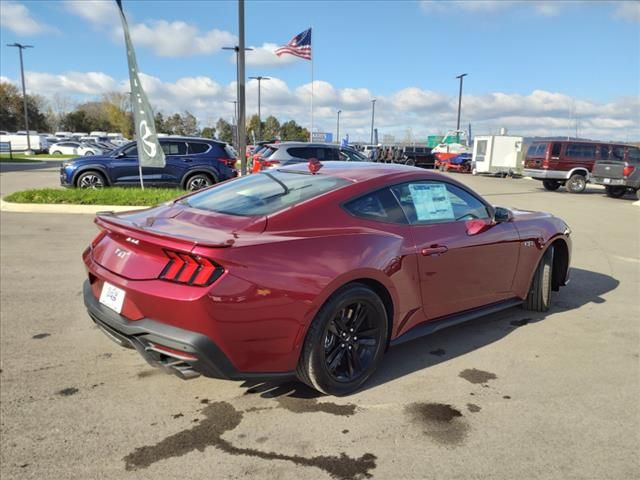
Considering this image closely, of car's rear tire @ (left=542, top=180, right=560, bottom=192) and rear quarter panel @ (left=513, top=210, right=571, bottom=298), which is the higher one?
rear quarter panel @ (left=513, top=210, right=571, bottom=298)

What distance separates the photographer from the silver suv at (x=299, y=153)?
45.2ft

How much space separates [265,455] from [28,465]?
3.98 ft

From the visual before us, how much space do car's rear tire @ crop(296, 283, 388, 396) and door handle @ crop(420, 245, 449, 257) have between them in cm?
55

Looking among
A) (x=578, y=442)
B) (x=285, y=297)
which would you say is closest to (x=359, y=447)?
(x=285, y=297)

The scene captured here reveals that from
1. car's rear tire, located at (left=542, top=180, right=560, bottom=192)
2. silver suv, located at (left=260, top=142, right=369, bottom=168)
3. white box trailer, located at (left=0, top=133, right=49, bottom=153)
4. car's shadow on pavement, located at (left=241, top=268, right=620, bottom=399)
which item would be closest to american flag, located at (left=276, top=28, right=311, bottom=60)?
silver suv, located at (left=260, top=142, right=369, bottom=168)

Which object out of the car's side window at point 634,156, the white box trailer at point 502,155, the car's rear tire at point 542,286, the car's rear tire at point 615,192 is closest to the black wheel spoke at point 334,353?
the car's rear tire at point 542,286

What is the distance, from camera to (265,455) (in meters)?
2.71

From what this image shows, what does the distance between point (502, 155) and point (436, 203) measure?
92.7 ft

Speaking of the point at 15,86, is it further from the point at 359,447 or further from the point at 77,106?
the point at 359,447

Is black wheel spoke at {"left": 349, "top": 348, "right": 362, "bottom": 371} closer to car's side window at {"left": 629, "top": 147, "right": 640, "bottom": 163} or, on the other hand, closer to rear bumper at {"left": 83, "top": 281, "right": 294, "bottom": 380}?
rear bumper at {"left": 83, "top": 281, "right": 294, "bottom": 380}

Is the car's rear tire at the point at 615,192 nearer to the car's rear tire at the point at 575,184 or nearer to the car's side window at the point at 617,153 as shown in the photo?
the car's rear tire at the point at 575,184

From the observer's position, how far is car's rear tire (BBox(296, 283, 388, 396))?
10.1ft

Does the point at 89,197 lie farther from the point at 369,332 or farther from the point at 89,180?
the point at 369,332

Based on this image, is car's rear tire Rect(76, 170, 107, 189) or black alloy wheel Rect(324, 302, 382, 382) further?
car's rear tire Rect(76, 170, 107, 189)
